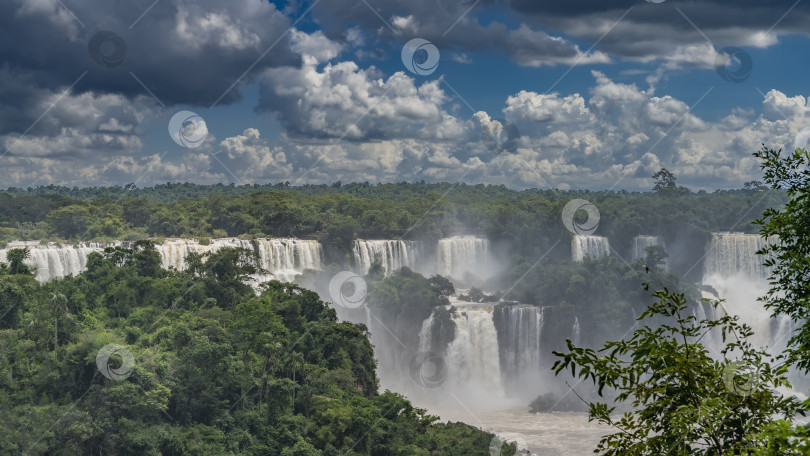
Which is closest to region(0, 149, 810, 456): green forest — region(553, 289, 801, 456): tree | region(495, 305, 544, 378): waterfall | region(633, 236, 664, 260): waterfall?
region(553, 289, 801, 456): tree

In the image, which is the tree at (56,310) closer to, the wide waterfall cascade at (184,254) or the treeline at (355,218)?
the wide waterfall cascade at (184,254)

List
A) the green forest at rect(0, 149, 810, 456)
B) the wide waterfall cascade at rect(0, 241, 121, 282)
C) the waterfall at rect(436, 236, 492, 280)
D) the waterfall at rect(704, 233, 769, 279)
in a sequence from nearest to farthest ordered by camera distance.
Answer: the green forest at rect(0, 149, 810, 456) → the wide waterfall cascade at rect(0, 241, 121, 282) → the waterfall at rect(704, 233, 769, 279) → the waterfall at rect(436, 236, 492, 280)

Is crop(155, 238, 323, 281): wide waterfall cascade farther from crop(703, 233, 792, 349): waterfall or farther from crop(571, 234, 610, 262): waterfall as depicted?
crop(703, 233, 792, 349): waterfall

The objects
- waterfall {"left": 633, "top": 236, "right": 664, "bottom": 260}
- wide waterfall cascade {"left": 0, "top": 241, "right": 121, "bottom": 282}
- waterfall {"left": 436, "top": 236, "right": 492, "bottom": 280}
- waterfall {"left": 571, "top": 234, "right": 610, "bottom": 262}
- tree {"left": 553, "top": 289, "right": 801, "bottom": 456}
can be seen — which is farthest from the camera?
waterfall {"left": 633, "top": 236, "right": 664, "bottom": 260}

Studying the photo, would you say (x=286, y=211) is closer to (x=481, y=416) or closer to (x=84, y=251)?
(x=84, y=251)

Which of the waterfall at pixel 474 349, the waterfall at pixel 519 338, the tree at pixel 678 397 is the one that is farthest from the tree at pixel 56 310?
the tree at pixel 678 397

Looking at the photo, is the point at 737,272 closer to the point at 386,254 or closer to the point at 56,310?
the point at 386,254

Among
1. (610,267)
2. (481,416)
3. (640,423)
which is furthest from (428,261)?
(640,423)

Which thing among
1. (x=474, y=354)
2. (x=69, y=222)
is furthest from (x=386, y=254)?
(x=69, y=222)
